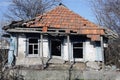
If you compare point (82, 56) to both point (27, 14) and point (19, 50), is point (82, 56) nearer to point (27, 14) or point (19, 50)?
point (19, 50)

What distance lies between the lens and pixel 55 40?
26.5 m

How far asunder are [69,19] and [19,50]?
4641 mm

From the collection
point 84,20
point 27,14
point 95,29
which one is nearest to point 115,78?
point 95,29

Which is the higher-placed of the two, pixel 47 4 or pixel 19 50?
pixel 47 4

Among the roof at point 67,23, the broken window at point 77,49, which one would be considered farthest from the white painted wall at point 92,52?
the roof at point 67,23

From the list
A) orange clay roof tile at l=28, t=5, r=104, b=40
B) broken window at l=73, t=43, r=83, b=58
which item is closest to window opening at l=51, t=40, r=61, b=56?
broken window at l=73, t=43, r=83, b=58

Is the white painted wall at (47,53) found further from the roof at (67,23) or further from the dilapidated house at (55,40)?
the roof at (67,23)

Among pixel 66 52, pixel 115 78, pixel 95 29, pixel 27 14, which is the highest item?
pixel 27 14

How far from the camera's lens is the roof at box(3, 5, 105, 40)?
2541cm

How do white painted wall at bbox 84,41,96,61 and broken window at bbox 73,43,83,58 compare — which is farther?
broken window at bbox 73,43,83,58

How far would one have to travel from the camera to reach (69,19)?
27.0m

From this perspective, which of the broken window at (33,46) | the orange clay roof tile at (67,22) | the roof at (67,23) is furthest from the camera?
the broken window at (33,46)

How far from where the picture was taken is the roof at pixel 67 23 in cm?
2541

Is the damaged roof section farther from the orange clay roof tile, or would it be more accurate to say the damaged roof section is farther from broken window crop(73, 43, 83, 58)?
broken window crop(73, 43, 83, 58)
